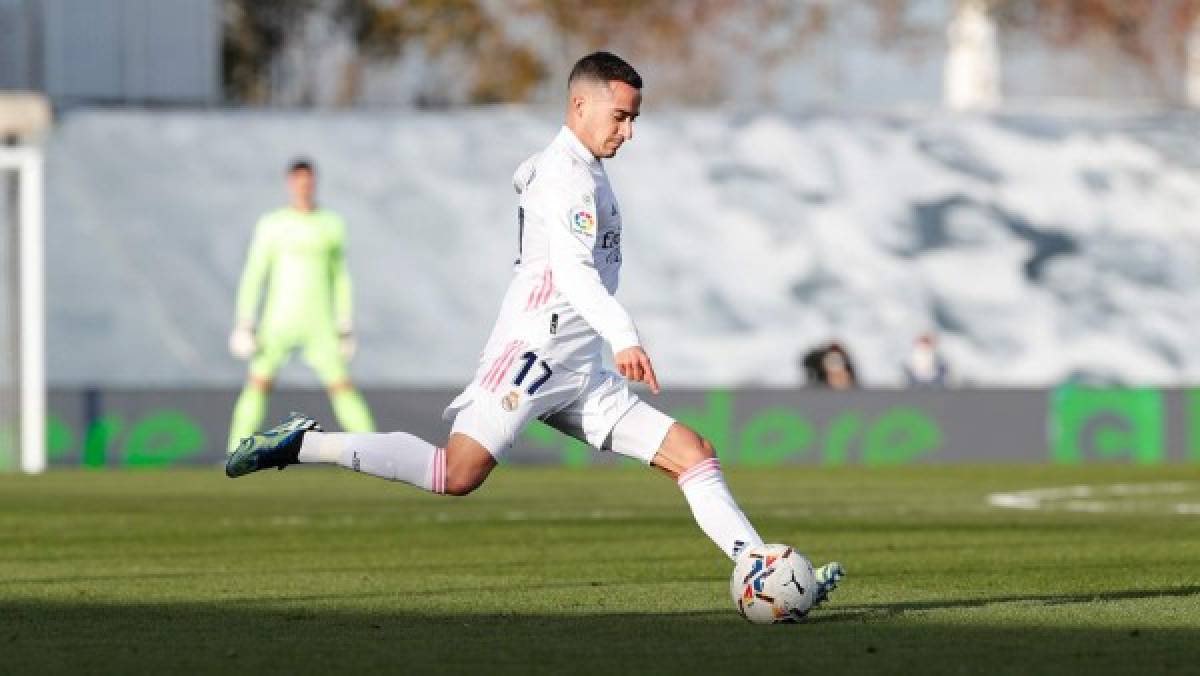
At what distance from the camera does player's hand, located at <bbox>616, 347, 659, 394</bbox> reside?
9.27m

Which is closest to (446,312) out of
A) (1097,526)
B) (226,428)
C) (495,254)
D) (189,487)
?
(495,254)

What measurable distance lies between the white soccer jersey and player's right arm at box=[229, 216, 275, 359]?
11651 millimetres

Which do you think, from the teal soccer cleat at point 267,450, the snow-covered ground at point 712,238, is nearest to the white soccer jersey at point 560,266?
the teal soccer cleat at point 267,450

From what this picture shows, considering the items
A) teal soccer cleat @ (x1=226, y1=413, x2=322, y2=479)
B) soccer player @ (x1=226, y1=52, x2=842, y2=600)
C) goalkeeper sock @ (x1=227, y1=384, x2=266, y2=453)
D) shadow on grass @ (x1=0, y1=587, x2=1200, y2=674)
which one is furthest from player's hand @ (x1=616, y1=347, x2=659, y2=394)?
goalkeeper sock @ (x1=227, y1=384, x2=266, y2=453)

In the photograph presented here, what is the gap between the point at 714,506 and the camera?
32.1 feet

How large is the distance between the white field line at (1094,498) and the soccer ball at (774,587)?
8142 mm

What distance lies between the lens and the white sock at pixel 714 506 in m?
9.78

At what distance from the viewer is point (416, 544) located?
14.1 meters

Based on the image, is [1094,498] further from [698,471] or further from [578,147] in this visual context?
[578,147]

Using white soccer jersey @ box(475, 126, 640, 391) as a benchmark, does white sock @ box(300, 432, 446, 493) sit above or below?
below

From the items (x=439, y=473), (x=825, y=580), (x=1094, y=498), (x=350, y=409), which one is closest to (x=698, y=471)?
(x=825, y=580)

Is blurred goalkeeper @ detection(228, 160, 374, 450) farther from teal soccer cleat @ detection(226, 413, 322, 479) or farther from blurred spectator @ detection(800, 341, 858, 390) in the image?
teal soccer cleat @ detection(226, 413, 322, 479)

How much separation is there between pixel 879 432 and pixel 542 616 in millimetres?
19640

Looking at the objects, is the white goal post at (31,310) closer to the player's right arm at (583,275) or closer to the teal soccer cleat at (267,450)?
the teal soccer cleat at (267,450)
